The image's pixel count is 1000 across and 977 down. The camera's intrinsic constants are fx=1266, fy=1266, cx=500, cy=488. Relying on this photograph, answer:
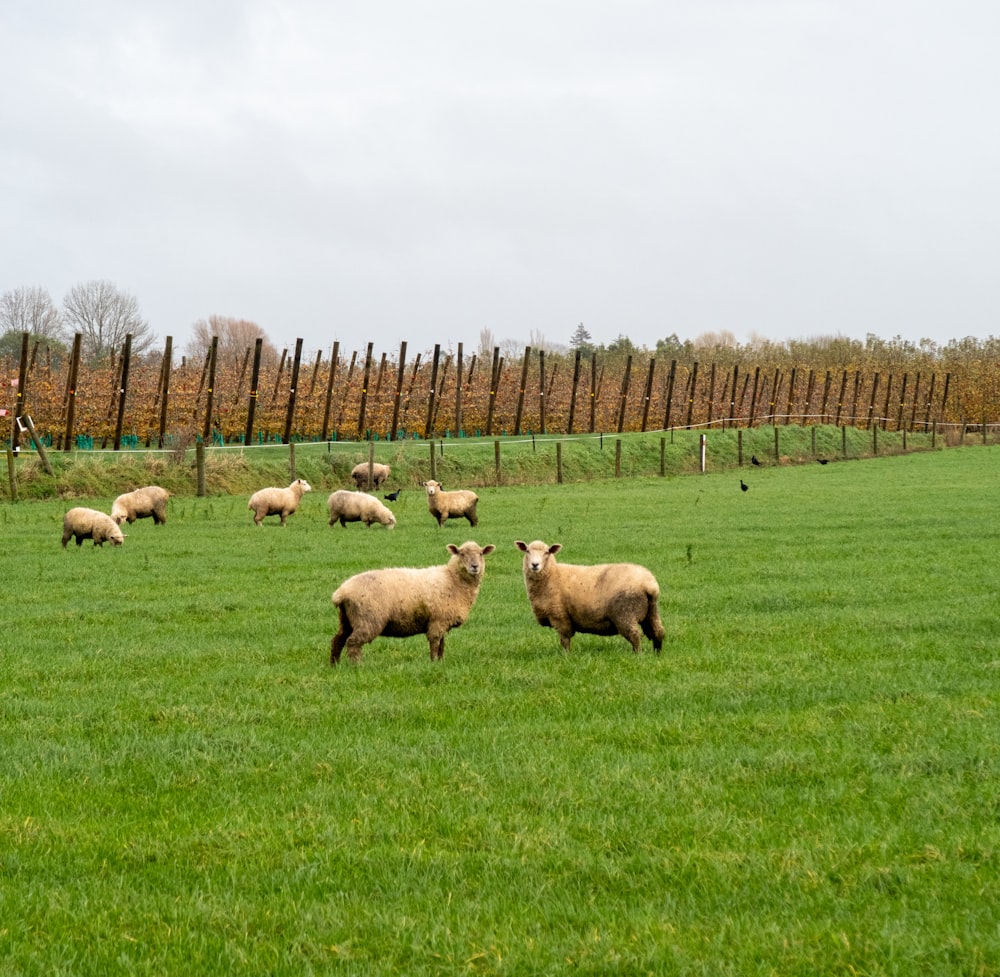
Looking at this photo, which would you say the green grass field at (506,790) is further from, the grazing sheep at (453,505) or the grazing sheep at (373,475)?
the grazing sheep at (373,475)

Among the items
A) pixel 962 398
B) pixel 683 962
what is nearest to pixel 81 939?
pixel 683 962

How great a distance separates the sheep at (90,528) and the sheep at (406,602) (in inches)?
575

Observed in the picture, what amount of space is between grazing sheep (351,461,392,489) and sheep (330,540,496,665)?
1139 inches

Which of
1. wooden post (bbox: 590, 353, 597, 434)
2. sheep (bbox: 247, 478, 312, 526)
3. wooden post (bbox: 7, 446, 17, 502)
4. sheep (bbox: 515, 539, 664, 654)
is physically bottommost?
wooden post (bbox: 7, 446, 17, 502)

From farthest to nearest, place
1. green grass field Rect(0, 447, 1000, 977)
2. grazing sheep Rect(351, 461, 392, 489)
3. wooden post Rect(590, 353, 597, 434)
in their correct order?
1. wooden post Rect(590, 353, 597, 434)
2. grazing sheep Rect(351, 461, 392, 489)
3. green grass field Rect(0, 447, 1000, 977)

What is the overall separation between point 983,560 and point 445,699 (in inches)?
532

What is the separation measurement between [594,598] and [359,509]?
17.8 meters

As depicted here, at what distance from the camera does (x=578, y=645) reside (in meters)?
14.2

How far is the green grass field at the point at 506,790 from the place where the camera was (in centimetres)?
611

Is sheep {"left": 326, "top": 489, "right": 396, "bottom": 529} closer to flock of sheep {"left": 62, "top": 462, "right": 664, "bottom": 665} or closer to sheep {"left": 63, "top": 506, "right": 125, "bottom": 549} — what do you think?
sheep {"left": 63, "top": 506, "right": 125, "bottom": 549}

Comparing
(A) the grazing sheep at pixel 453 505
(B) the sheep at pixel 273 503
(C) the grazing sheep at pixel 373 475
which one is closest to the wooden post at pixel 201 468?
(C) the grazing sheep at pixel 373 475

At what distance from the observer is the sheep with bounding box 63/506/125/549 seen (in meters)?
26.3

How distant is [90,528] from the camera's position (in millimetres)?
26312

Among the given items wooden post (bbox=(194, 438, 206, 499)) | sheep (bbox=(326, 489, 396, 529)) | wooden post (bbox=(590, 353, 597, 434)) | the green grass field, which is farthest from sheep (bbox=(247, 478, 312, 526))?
wooden post (bbox=(590, 353, 597, 434))
